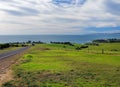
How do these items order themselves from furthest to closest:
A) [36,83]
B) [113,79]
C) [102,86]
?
[113,79] → [36,83] → [102,86]

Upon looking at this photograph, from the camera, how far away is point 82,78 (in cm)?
1959

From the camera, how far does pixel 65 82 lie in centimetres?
1797

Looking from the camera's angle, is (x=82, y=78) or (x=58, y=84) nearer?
(x=58, y=84)

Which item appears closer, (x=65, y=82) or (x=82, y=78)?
(x=65, y=82)

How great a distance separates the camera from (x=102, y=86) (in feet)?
54.3

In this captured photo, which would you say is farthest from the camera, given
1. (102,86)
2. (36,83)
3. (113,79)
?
(113,79)

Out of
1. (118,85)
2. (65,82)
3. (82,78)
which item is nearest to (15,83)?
(65,82)

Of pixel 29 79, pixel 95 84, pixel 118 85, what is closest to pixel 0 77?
pixel 29 79

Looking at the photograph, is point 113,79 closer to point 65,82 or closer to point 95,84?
point 95,84

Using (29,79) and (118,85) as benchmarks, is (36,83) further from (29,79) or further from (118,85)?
(118,85)

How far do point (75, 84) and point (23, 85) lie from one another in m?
3.88

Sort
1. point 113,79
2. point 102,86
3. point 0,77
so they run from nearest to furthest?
point 102,86, point 113,79, point 0,77

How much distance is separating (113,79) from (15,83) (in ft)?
26.2

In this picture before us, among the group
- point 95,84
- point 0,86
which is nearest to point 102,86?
point 95,84
